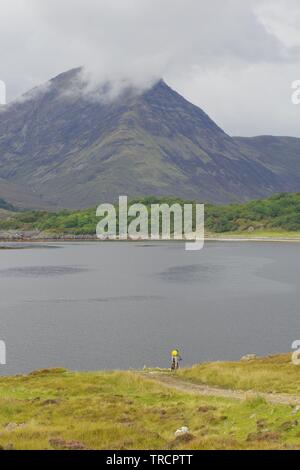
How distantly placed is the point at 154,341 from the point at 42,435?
185 ft

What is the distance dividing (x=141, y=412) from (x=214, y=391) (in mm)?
12327

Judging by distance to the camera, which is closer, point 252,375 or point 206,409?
point 206,409

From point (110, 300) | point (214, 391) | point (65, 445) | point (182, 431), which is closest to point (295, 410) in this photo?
point (182, 431)

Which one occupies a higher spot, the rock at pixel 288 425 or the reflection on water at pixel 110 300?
the rock at pixel 288 425

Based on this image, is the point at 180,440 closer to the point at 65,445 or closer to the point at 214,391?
the point at 65,445

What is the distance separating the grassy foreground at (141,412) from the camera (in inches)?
1142

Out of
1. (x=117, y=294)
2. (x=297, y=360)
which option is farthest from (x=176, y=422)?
(x=117, y=294)

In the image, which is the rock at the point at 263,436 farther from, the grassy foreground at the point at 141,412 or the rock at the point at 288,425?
the rock at the point at 288,425

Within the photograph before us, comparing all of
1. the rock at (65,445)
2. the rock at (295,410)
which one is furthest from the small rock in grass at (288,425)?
the rock at (65,445)

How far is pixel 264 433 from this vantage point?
30.1 m

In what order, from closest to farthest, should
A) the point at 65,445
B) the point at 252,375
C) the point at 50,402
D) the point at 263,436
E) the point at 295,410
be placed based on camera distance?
the point at 65,445, the point at 263,436, the point at 295,410, the point at 50,402, the point at 252,375

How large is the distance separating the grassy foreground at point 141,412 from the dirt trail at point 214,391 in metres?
1.48

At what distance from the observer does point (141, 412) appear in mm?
38406

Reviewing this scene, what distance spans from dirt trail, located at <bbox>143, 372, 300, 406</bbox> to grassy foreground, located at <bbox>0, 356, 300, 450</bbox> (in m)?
1.48
